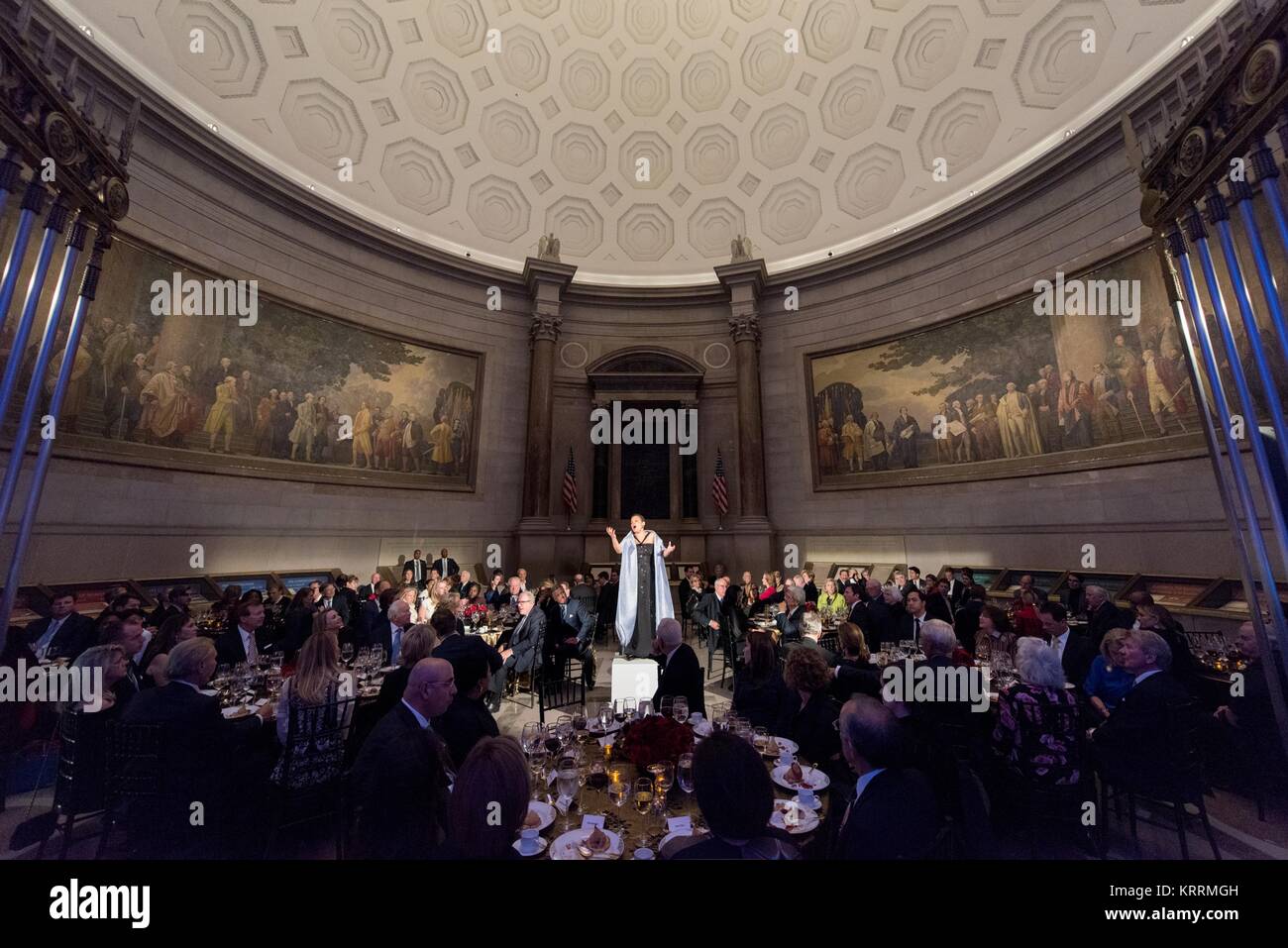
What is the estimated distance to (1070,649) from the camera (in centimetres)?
507

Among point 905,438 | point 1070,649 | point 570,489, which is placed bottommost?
point 1070,649

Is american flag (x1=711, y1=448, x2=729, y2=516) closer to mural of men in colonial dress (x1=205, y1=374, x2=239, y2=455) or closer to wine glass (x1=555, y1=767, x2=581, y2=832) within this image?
wine glass (x1=555, y1=767, x2=581, y2=832)

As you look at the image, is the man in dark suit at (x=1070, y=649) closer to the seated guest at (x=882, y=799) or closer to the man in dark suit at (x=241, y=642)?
the seated guest at (x=882, y=799)

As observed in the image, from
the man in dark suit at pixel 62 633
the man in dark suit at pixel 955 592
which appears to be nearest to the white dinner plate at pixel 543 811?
the man in dark suit at pixel 62 633

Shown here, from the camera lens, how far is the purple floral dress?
3363mm

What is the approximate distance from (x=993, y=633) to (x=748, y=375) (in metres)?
10.6

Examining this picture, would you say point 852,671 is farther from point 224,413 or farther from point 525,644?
point 224,413

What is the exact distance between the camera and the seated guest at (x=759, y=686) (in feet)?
13.0

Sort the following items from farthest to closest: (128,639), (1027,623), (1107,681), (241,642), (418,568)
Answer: (418,568), (241,642), (1027,623), (128,639), (1107,681)

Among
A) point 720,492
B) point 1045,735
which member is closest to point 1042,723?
point 1045,735

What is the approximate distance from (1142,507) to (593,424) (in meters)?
12.9

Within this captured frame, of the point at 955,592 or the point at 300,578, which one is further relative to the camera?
the point at 300,578

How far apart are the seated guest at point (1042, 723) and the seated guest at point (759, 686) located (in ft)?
5.59

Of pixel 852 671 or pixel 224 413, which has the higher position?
pixel 224 413
